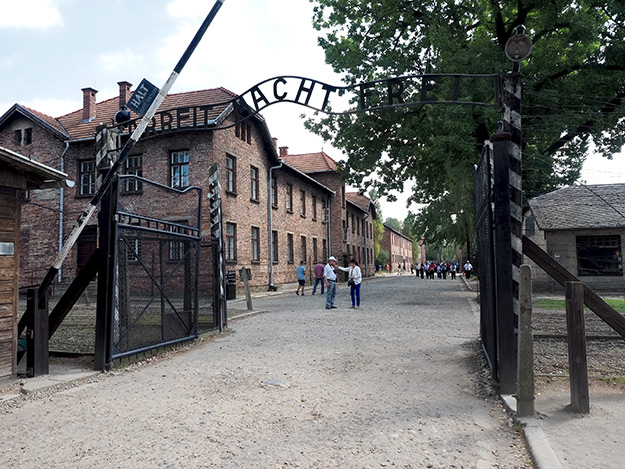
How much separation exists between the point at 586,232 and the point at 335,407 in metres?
21.7

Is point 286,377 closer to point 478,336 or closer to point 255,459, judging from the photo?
point 255,459

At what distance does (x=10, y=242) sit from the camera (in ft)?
20.5

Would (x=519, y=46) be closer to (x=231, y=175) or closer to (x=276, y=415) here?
(x=276, y=415)

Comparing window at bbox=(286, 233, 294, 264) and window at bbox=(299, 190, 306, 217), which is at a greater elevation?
window at bbox=(299, 190, 306, 217)

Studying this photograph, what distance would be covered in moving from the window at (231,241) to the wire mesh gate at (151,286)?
42.0 ft

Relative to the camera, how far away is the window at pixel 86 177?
23.5 metres

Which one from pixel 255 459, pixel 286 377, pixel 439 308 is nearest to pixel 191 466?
pixel 255 459

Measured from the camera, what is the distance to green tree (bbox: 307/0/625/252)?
16.6 m

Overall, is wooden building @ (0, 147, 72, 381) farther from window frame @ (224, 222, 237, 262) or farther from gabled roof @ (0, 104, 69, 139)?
gabled roof @ (0, 104, 69, 139)

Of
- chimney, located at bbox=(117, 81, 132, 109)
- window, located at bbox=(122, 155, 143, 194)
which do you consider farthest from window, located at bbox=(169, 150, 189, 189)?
chimney, located at bbox=(117, 81, 132, 109)

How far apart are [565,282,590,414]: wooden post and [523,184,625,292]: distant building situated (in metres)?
19.4

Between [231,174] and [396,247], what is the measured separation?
6788 cm

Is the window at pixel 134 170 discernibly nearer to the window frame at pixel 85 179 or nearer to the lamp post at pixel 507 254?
the window frame at pixel 85 179

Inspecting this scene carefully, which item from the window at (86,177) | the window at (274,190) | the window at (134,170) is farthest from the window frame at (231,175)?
the window at (86,177)
